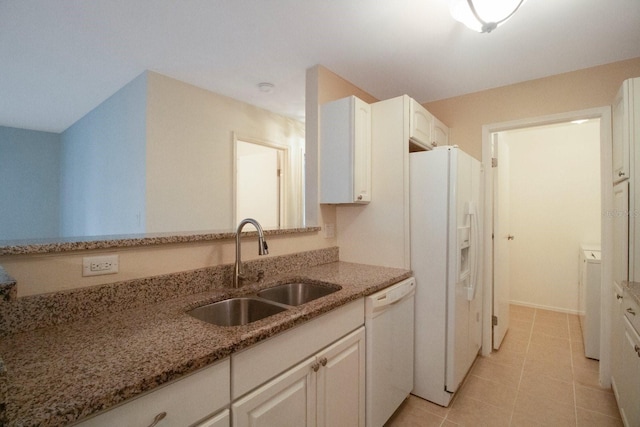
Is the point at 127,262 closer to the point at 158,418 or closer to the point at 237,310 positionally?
the point at 237,310

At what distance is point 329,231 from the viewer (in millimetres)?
2326

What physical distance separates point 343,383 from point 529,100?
2.70 metres

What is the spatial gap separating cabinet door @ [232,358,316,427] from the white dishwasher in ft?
1.56

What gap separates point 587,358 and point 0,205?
7.23 meters

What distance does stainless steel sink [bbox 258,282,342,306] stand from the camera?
1686 millimetres

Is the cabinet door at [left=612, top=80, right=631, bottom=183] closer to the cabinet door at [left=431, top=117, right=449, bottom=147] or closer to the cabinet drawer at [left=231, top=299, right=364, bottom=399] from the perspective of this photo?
the cabinet door at [left=431, top=117, right=449, bottom=147]

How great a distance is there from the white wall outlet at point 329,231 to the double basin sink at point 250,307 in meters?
0.63

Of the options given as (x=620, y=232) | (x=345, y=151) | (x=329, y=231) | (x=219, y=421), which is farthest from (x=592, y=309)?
(x=219, y=421)

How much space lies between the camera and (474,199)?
2.24 m

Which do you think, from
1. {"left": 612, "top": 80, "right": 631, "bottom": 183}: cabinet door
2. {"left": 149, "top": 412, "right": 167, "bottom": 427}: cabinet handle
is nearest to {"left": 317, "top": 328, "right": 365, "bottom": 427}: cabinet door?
{"left": 149, "top": 412, "right": 167, "bottom": 427}: cabinet handle

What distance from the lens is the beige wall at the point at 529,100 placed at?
2.18 metres

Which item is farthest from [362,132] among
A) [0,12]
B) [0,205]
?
[0,205]

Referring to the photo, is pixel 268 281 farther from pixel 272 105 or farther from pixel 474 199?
pixel 272 105

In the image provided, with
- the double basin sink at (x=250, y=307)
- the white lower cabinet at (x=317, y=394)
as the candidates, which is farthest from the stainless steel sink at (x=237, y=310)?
the white lower cabinet at (x=317, y=394)
